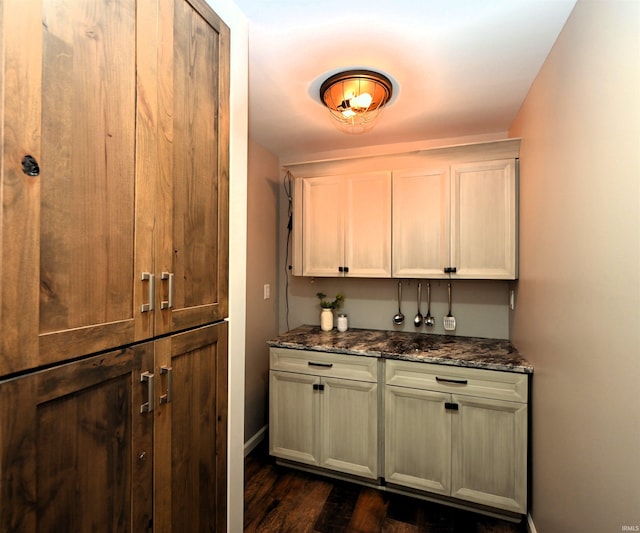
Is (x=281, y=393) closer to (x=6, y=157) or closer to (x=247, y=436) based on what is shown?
(x=247, y=436)

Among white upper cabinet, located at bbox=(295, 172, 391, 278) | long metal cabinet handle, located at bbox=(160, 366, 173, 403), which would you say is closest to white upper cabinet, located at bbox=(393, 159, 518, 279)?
white upper cabinet, located at bbox=(295, 172, 391, 278)

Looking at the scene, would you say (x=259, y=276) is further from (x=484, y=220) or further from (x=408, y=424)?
(x=484, y=220)

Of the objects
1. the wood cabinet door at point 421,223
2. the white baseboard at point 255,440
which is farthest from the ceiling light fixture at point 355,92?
the white baseboard at point 255,440

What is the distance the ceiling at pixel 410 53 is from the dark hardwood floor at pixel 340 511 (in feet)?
7.88

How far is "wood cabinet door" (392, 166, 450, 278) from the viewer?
7.64ft

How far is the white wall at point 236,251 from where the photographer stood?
1.27m

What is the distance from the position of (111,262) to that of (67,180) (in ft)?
0.65

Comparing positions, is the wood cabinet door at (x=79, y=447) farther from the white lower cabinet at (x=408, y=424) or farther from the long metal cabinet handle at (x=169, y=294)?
the white lower cabinet at (x=408, y=424)

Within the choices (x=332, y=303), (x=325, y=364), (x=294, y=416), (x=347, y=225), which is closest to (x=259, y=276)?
(x=332, y=303)

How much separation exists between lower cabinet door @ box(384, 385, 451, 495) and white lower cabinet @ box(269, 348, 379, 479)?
10 cm

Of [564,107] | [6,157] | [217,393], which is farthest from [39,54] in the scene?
[564,107]

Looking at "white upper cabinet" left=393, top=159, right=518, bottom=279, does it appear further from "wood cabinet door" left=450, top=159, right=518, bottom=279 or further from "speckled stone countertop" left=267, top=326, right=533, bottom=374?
"speckled stone countertop" left=267, top=326, right=533, bottom=374

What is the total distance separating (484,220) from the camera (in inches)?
87.4

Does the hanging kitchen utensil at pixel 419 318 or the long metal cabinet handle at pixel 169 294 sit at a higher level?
the long metal cabinet handle at pixel 169 294
